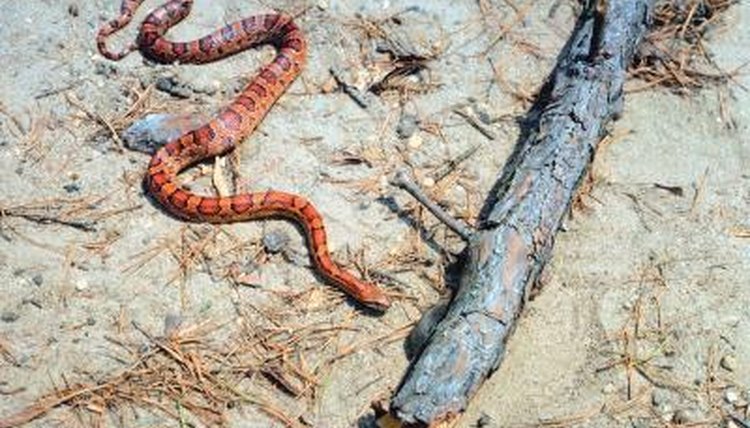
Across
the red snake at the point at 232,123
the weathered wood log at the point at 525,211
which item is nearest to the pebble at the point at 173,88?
the red snake at the point at 232,123

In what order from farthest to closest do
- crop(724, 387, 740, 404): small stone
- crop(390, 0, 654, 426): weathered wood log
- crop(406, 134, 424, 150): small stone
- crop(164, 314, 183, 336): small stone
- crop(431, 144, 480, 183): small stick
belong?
crop(406, 134, 424, 150): small stone < crop(431, 144, 480, 183): small stick < crop(164, 314, 183, 336): small stone < crop(724, 387, 740, 404): small stone < crop(390, 0, 654, 426): weathered wood log

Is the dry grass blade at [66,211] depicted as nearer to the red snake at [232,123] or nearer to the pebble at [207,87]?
the red snake at [232,123]

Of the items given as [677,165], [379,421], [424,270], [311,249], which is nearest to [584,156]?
[677,165]

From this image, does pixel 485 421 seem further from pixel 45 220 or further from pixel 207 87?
pixel 207 87

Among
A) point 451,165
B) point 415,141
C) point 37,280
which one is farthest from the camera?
point 415,141

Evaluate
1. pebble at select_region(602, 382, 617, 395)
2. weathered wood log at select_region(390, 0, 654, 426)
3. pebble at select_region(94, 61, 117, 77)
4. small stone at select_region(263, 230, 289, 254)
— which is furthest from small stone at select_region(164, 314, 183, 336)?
pebble at select_region(602, 382, 617, 395)

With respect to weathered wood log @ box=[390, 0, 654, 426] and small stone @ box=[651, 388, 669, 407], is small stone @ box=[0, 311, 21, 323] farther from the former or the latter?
small stone @ box=[651, 388, 669, 407]

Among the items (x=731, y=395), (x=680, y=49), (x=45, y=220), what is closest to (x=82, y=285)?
(x=45, y=220)

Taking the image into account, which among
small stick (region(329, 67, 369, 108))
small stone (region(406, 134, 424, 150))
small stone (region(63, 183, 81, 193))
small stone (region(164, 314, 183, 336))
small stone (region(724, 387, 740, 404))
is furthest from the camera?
small stick (region(329, 67, 369, 108))
